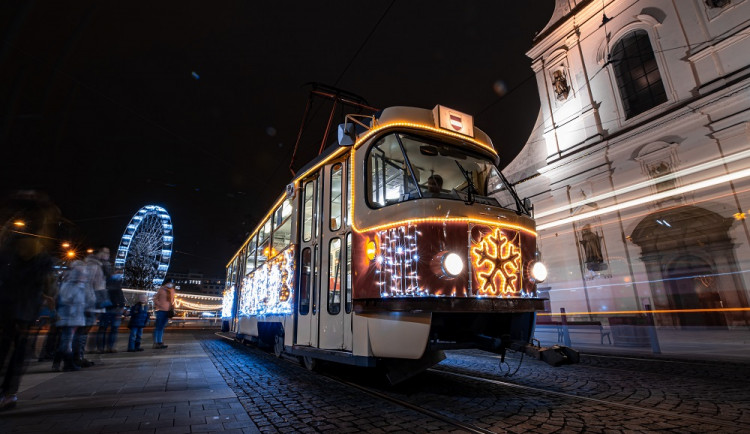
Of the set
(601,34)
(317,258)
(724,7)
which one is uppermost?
(601,34)

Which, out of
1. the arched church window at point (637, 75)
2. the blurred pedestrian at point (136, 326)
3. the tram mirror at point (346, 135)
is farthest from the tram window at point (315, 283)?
the arched church window at point (637, 75)

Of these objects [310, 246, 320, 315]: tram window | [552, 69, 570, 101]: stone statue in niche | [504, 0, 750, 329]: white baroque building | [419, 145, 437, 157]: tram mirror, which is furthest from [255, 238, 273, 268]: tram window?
[552, 69, 570, 101]: stone statue in niche

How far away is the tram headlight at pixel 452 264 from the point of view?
3.84 m

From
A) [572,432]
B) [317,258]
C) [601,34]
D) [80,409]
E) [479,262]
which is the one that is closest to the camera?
[572,432]

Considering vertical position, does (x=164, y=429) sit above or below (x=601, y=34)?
below

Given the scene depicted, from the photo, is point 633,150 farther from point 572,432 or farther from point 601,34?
point 572,432

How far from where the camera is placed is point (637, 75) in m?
18.6

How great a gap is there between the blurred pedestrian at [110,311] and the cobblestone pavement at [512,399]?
12.1ft

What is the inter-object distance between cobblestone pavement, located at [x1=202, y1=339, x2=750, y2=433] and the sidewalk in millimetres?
321

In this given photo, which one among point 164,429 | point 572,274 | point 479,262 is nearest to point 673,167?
point 572,274

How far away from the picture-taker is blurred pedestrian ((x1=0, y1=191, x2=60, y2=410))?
3596 millimetres

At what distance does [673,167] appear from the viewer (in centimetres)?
1562

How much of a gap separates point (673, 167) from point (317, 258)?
57.2ft

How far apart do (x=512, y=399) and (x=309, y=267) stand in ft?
11.3
